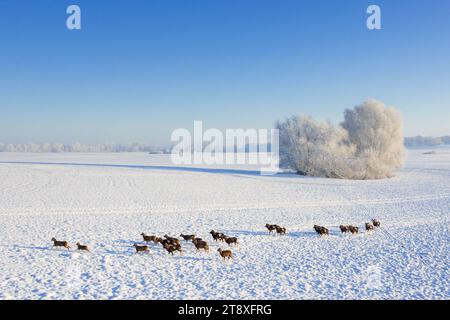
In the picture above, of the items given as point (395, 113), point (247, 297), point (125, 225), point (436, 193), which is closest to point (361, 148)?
point (395, 113)

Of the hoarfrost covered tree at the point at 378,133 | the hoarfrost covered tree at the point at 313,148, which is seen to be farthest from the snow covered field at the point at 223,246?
the hoarfrost covered tree at the point at 378,133

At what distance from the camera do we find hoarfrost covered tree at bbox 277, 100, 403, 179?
167ft

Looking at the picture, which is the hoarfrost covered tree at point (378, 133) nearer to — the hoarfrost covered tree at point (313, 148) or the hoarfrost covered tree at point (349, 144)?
the hoarfrost covered tree at point (349, 144)

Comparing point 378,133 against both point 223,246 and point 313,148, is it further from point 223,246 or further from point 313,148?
point 223,246

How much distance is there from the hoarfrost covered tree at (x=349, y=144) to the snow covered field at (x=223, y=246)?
17246 mm

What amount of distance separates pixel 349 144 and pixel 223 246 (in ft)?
161

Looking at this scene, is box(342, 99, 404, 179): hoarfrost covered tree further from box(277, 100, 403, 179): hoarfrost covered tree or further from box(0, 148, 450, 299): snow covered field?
box(0, 148, 450, 299): snow covered field

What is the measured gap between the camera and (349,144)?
58.9 metres

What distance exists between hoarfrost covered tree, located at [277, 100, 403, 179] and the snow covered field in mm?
17246

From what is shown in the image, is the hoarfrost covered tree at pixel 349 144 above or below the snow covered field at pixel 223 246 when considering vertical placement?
above

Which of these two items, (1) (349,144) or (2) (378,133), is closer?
Answer: (2) (378,133)

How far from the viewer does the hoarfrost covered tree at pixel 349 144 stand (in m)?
51.0

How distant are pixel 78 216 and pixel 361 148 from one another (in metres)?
51.9

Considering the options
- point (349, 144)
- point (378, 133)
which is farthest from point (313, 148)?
point (378, 133)
